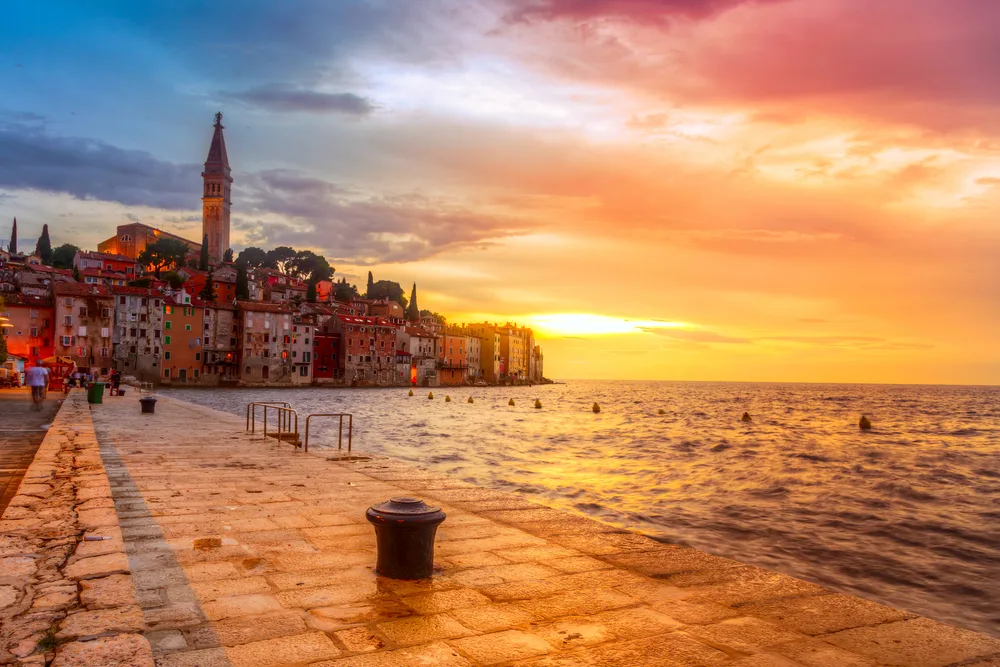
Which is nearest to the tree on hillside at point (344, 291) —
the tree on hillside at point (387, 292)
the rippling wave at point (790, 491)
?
the tree on hillside at point (387, 292)

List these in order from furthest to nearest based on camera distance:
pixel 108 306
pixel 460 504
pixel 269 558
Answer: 1. pixel 108 306
2. pixel 460 504
3. pixel 269 558

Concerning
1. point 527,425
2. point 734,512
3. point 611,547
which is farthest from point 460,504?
point 527,425

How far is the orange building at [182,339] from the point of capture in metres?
99.9

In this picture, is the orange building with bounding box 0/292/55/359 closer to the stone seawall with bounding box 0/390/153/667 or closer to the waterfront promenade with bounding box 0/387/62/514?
the waterfront promenade with bounding box 0/387/62/514

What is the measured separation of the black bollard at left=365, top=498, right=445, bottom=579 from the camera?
591cm

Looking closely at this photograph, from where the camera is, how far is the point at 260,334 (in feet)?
359

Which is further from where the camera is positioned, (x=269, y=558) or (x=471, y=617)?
(x=269, y=558)

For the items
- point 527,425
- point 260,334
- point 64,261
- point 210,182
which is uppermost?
point 210,182

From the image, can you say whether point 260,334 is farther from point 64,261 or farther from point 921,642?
point 921,642

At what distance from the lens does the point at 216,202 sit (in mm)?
187125

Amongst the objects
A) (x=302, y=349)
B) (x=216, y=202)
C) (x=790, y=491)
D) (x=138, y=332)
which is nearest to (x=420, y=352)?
(x=302, y=349)

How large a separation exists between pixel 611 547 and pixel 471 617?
2990 millimetres

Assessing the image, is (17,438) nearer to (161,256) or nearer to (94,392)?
(94,392)

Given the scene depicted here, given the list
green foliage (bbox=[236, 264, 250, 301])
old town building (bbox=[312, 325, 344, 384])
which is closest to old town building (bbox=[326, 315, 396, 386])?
old town building (bbox=[312, 325, 344, 384])
